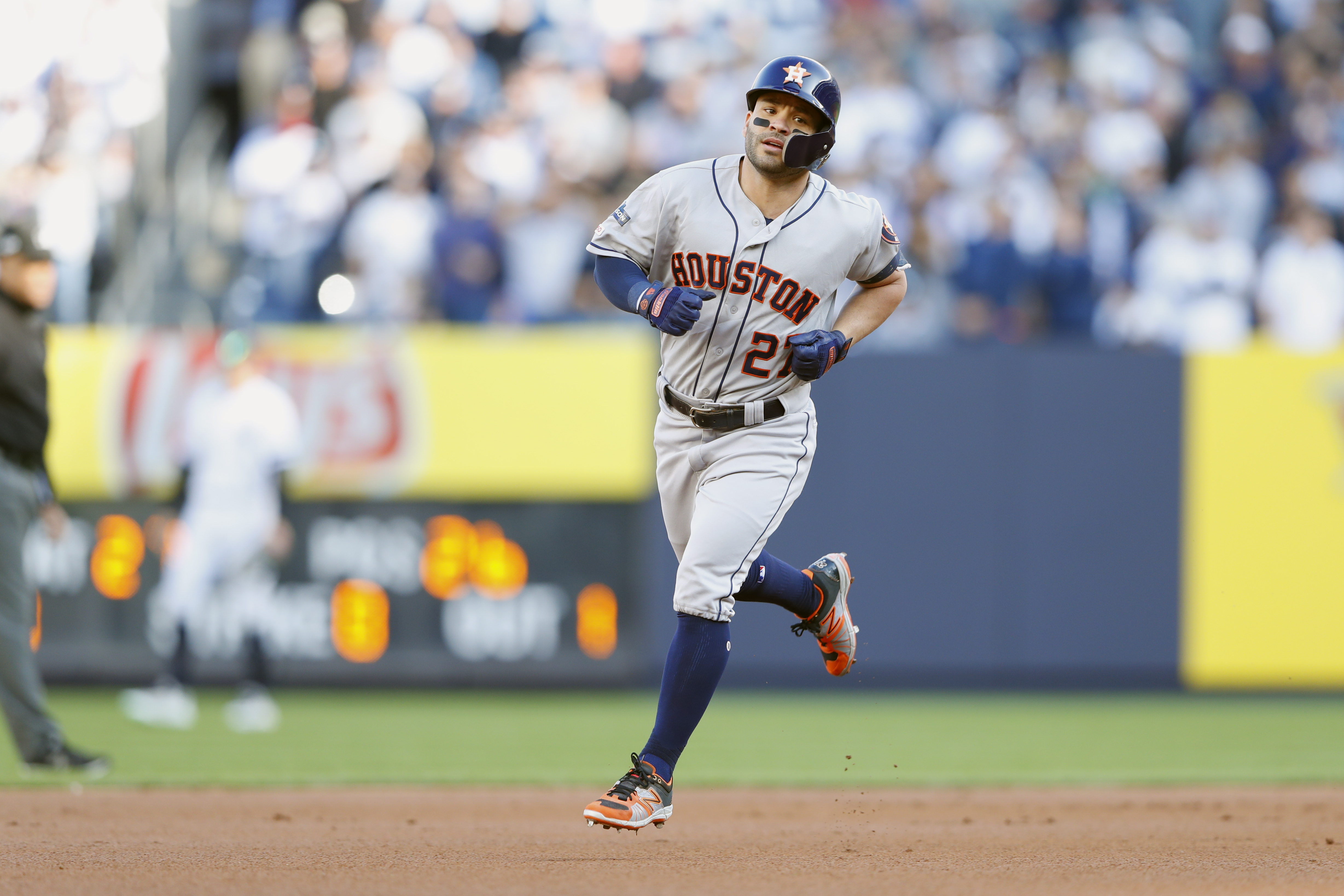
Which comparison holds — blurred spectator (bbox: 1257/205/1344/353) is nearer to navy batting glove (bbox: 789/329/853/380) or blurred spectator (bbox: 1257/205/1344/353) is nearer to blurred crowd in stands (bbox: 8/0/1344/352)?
blurred crowd in stands (bbox: 8/0/1344/352)

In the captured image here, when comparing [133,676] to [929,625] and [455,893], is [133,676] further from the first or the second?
[455,893]

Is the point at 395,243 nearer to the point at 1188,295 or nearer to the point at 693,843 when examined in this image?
the point at 1188,295

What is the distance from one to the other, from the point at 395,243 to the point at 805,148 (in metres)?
7.59

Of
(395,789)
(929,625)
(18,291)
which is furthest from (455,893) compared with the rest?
(929,625)

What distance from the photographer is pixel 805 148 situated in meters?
5.35

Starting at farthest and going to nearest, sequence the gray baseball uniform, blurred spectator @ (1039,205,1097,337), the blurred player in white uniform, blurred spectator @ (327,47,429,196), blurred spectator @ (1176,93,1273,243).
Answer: blurred spectator @ (327,47,429,196)
blurred spectator @ (1176,93,1273,243)
blurred spectator @ (1039,205,1097,337)
the blurred player in white uniform
the gray baseball uniform

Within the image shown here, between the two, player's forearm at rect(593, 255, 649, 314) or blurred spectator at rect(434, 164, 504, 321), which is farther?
blurred spectator at rect(434, 164, 504, 321)

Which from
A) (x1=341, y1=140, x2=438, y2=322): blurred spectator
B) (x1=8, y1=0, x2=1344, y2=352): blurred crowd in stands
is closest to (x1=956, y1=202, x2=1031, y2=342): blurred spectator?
(x1=8, y1=0, x2=1344, y2=352): blurred crowd in stands

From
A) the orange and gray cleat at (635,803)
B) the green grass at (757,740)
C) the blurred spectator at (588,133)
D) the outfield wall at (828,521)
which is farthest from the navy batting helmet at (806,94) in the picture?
the blurred spectator at (588,133)

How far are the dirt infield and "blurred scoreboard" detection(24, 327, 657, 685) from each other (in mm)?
4326

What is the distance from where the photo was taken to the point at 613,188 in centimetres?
1283

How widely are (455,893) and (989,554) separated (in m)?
7.76

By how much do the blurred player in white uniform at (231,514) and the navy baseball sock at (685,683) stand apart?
18.0ft

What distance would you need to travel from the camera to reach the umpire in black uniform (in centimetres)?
729
